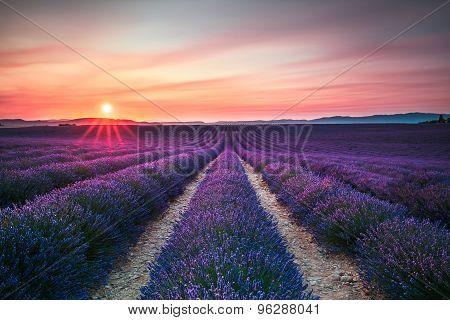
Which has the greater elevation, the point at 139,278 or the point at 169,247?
the point at 169,247

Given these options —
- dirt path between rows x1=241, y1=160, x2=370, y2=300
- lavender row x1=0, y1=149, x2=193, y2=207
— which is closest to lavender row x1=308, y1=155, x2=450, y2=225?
dirt path between rows x1=241, y1=160, x2=370, y2=300

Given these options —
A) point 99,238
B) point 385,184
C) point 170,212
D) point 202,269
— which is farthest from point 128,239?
point 385,184

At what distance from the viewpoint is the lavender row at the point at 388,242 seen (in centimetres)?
253

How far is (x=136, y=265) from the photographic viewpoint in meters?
3.96

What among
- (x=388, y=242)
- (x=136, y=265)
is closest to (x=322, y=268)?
(x=388, y=242)

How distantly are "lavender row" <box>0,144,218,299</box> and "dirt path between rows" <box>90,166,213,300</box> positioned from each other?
0.14 m

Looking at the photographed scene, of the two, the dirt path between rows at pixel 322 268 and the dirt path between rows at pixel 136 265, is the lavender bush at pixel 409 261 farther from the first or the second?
the dirt path between rows at pixel 136 265

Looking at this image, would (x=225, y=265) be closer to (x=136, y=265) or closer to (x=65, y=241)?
(x=65, y=241)

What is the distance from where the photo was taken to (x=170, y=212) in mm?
6859

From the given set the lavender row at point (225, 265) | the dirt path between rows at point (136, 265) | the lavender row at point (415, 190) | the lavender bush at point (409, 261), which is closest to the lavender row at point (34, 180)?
the dirt path between rows at point (136, 265)

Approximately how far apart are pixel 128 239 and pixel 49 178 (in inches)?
143

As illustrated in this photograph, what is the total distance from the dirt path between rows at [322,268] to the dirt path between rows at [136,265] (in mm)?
1933
